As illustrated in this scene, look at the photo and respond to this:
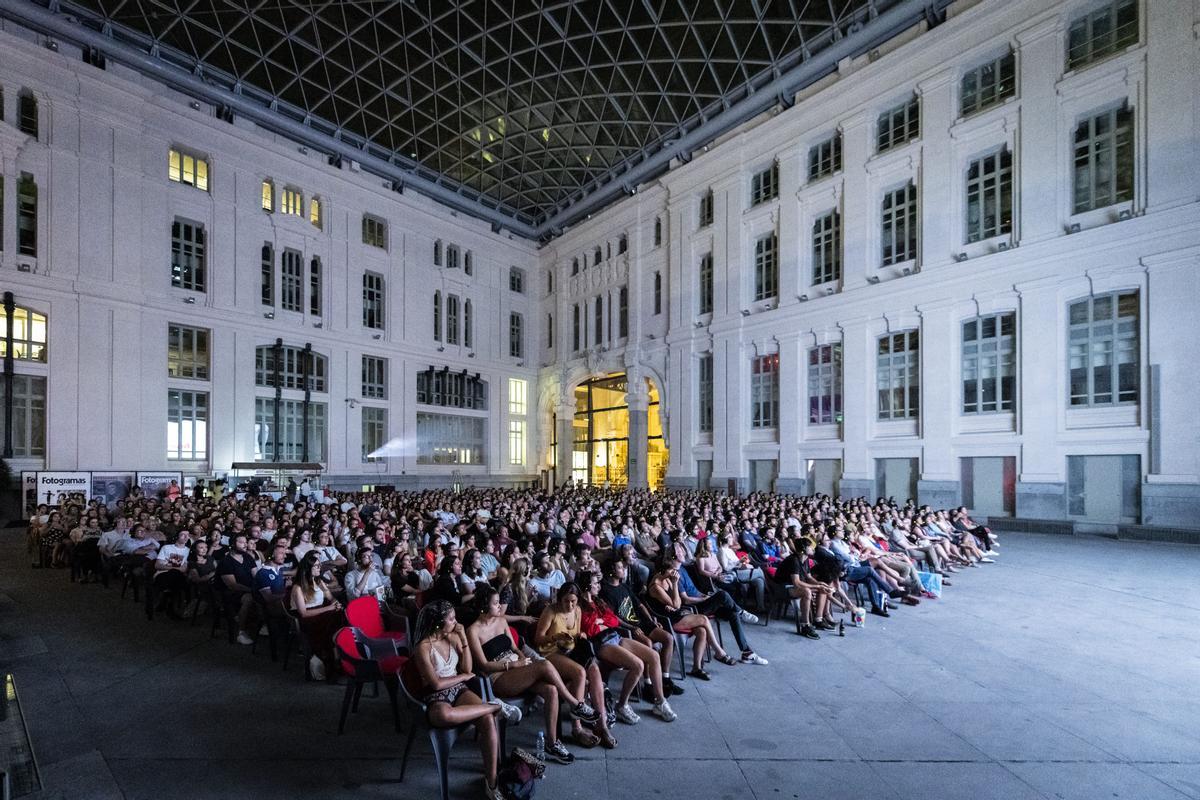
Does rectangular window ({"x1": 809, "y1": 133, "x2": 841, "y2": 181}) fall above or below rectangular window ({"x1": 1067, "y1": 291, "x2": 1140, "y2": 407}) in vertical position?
above

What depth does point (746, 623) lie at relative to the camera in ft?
30.6

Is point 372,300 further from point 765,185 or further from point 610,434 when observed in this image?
point 765,185

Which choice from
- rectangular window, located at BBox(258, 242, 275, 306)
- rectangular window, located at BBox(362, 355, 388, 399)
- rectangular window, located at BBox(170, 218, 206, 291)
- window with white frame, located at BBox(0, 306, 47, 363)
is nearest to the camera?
window with white frame, located at BBox(0, 306, 47, 363)

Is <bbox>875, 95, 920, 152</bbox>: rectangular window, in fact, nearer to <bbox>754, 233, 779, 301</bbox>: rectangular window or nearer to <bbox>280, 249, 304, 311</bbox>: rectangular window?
<bbox>754, 233, 779, 301</bbox>: rectangular window

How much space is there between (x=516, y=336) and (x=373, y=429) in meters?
12.7

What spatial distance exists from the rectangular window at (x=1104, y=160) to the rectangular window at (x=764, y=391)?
12.5 m

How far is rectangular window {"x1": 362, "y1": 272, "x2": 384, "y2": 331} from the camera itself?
35438 mm

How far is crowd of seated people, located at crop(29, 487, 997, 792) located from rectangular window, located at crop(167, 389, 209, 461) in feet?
41.1

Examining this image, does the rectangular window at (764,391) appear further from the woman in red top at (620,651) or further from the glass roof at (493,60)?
the woman in red top at (620,651)

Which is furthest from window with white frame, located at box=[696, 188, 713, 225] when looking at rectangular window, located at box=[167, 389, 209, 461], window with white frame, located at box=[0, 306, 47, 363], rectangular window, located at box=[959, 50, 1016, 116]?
window with white frame, located at box=[0, 306, 47, 363]

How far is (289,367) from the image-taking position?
32000mm

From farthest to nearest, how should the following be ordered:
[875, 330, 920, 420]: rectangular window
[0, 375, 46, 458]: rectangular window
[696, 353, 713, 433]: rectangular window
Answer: [696, 353, 713, 433]: rectangular window, [875, 330, 920, 420]: rectangular window, [0, 375, 46, 458]: rectangular window

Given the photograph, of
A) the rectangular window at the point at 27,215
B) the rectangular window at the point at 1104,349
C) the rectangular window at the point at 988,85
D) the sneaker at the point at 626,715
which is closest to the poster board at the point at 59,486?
the rectangular window at the point at 27,215

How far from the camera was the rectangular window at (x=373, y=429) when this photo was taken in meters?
34.7
